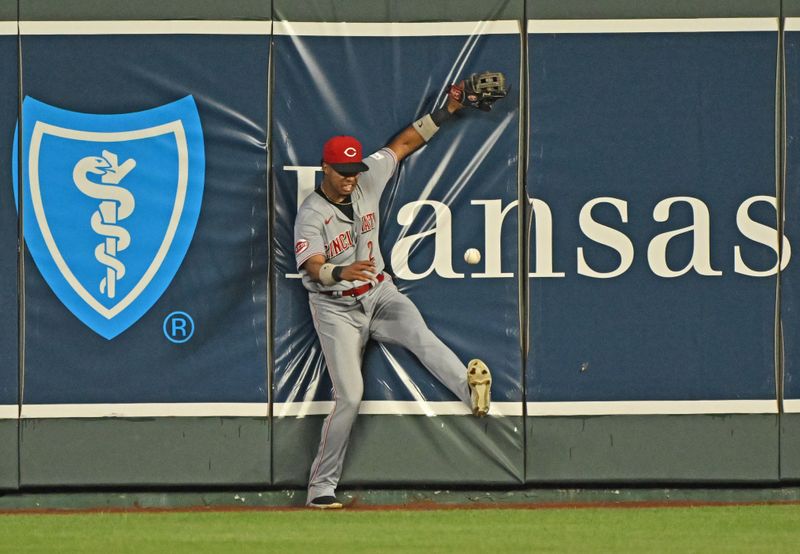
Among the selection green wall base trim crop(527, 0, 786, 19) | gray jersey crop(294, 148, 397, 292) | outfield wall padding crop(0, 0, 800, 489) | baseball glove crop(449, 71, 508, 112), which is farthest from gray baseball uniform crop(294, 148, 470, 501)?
green wall base trim crop(527, 0, 786, 19)

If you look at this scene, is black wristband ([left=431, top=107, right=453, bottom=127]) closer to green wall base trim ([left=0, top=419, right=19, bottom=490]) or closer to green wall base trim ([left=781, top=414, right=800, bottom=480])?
green wall base trim ([left=781, top=414, right=800, bottom=480])

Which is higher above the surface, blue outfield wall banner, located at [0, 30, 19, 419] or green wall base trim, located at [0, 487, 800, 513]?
blue outfield wall banner, located at [0, 30, 19, 419]

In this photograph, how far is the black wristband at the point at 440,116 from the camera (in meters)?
10.3

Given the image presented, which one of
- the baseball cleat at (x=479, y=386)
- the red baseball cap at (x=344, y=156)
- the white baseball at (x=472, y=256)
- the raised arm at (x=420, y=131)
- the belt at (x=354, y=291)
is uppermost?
the raised arm at (x=420, y=131)

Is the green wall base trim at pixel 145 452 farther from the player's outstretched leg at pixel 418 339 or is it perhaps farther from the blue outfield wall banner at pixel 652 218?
the blue outfield wall banner at pixel 652 218

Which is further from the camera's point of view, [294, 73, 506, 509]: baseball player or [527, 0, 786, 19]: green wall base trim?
[527, 0, 786, 19]: green wall base trim

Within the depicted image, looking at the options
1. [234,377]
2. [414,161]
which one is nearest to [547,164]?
[414,161]

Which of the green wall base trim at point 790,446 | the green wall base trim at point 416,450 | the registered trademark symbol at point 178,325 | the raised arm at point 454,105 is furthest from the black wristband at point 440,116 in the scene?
the green wall base trim at point 790,446

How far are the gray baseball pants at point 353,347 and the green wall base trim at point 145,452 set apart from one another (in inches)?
16.9

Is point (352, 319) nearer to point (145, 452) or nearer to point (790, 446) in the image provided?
point (145, 452)

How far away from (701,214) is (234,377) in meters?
3.16

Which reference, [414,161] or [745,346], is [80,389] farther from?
[745,346]

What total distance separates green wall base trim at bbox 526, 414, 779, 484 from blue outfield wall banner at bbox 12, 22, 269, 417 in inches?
74.3

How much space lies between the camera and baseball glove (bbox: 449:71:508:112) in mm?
10195
